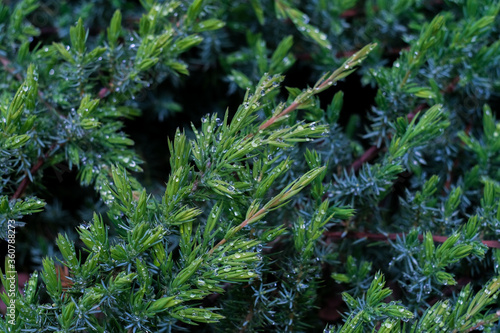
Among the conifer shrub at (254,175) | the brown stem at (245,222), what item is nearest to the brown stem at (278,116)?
the conifer shrub at (254,175)

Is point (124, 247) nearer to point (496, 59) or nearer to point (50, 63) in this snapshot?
point (50, 63)

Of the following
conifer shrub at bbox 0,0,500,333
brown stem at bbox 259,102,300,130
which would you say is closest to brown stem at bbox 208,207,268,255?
conifer shrub at bbox 0,0,500,333

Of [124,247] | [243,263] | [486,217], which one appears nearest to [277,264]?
[243,263]

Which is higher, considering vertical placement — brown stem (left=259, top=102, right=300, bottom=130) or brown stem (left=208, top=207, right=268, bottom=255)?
brown stem (left=259, top=102, right=300, bottom=130)

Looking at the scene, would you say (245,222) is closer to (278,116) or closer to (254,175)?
(254,175)

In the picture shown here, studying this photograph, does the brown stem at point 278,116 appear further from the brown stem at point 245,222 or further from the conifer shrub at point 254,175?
the brown stem at point 245,222

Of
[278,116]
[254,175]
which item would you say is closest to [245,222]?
[254,175]

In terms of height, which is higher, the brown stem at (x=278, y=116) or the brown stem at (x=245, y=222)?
the brown stem at (x=278, y=116)

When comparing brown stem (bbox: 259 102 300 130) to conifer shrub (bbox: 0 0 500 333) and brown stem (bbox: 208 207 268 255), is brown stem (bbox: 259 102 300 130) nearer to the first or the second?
conifer shrub (bbox: 0 0 500 333)
